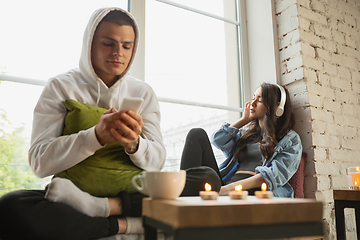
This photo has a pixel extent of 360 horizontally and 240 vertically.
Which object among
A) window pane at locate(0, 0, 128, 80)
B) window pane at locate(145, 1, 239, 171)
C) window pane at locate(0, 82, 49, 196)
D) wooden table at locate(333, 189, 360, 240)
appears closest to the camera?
wooden table at locate(333, 189, 360, 240)

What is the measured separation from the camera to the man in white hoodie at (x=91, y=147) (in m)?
0.91

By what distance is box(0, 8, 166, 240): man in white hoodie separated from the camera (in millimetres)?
908

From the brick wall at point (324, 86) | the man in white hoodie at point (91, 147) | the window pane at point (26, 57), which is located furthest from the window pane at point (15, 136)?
the brick wall at point (324, 86)

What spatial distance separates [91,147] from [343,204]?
1104mm

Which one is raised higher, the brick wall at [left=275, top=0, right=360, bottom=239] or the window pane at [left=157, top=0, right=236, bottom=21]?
the window pane at [left=157, top=0, right=236, bottom=21]

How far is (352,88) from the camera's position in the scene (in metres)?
2.32

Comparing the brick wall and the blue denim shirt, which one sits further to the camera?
the brick wall

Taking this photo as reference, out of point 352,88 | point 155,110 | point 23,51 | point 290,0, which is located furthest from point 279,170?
point 23,51

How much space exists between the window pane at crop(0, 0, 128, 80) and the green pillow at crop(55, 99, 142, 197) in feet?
1.97

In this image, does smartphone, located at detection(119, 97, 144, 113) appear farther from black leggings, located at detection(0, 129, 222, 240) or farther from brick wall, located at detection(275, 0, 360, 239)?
brick wall, located at detection(275, 0, 360, 239)

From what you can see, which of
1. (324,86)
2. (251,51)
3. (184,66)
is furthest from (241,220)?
(251,51)

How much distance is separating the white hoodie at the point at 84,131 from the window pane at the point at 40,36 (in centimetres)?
39

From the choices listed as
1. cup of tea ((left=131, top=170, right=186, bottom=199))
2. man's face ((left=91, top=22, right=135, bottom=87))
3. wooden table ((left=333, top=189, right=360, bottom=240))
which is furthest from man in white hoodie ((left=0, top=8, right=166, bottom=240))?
wooden table ((left=333, top=189, right=360, bottom=240))

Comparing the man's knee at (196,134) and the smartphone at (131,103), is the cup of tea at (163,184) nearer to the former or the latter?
the smartphone at (131,103)
